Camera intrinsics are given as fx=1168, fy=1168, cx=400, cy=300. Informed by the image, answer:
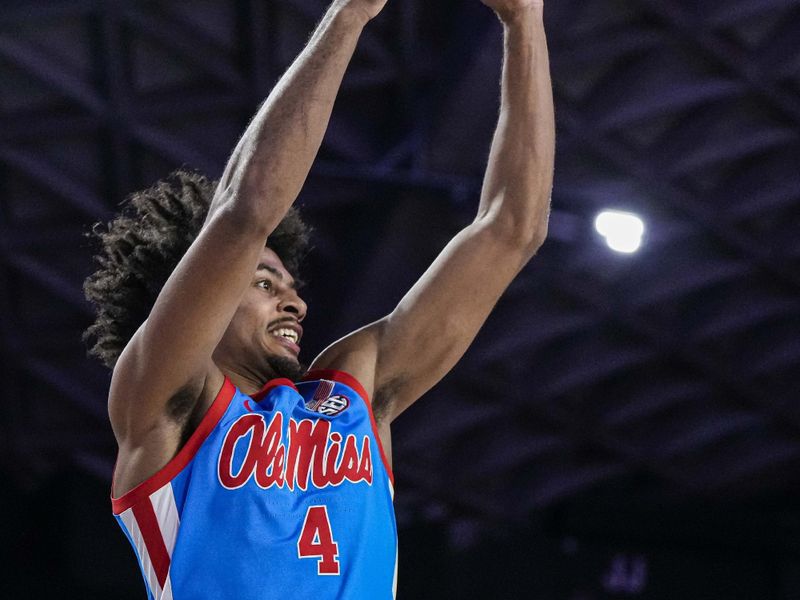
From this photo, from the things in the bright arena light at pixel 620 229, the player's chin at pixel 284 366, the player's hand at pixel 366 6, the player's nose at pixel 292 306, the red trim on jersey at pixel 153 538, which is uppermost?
the bright arena light at pixel 620 229

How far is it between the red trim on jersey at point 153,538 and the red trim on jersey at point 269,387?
0.37 m

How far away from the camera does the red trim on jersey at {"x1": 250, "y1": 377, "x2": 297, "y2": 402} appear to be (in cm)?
262

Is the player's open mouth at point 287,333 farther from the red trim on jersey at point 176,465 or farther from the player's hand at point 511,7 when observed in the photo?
the player's hand at point 511,7

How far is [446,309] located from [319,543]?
0.67 m

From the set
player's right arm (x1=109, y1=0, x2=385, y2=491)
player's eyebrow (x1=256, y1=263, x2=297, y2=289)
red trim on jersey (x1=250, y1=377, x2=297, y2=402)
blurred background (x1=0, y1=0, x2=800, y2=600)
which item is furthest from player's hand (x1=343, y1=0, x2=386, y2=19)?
blurred background (x1=0, y1=0, x2=800, y2=600)

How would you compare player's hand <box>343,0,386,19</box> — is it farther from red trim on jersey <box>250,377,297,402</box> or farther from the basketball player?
red trim on jersey <box>250,377,297,402</box>

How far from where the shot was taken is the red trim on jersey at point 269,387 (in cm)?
262

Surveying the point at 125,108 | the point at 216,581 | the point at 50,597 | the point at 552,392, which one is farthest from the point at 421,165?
the point at 216,581

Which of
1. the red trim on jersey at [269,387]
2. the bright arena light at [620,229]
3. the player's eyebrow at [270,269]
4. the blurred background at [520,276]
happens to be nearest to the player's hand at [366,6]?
the player's eyebrow at [270,269]

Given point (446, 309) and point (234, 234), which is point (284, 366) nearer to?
point (446, 309)

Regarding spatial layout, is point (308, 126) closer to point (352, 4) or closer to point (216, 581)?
point (352, 4)

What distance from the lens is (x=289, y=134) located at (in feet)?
7.34

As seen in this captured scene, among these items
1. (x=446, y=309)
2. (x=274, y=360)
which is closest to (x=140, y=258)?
(x=274, y=360)

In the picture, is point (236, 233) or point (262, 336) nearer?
point (236, 233)
